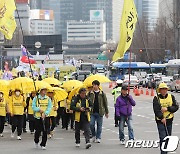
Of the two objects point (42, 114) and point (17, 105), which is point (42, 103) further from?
point (17, 105)

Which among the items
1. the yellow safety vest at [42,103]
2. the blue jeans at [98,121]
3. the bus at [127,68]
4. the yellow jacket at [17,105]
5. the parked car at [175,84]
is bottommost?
the bus at [127,68]

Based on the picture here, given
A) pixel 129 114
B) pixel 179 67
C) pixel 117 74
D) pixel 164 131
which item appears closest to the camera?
pixel 164 131

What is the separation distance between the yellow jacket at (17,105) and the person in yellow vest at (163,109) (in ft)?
18.9

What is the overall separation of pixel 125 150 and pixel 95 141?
202cm

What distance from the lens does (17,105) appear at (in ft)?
57.4

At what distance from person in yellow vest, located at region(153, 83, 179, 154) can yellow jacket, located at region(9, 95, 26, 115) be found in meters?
5.75

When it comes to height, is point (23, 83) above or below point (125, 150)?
above

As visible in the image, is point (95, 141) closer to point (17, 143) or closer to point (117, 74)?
point (17, 143)

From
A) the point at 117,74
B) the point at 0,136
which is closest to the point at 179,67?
the point at 117,74

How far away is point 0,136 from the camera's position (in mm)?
18312

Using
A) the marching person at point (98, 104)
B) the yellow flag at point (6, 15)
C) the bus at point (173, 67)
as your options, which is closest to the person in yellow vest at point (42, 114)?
the marching person at point (98, 104)

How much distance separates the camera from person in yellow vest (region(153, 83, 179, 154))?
12641 millimetres

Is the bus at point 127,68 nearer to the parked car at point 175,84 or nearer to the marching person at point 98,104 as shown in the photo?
the parked car at point 175,84

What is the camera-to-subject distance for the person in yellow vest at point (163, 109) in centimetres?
1264
